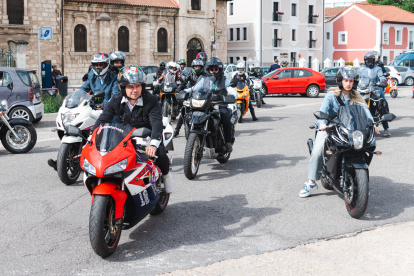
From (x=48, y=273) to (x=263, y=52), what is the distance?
5437 centimetres

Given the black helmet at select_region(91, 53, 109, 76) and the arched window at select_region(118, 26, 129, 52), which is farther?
the arched window at select_region(118, 26, 129, 52)

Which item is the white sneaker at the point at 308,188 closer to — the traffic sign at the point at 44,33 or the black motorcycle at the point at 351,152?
the black motorcycle at the point at 351,152

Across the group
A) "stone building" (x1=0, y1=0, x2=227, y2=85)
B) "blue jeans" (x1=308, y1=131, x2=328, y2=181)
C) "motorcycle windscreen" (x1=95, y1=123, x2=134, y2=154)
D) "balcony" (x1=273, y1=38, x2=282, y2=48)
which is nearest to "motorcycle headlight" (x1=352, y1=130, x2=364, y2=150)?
"blue jeans" (x1=308, y1=131, x2=328, y2=181)

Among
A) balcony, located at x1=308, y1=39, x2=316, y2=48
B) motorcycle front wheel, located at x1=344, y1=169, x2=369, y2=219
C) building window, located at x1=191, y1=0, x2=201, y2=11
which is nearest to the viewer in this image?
motorcycle front wheel, located at x1=344, y1=169, x2=369, y2=219

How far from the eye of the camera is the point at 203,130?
25.6ft

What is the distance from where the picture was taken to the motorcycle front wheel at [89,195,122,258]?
4.23 m

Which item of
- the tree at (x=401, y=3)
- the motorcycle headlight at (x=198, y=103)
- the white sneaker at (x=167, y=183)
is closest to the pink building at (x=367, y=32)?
the tree at (x=401, y=3)

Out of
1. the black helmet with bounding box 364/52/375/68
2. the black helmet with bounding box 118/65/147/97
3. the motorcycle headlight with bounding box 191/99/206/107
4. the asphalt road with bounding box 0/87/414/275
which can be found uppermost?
the black helmet with bounding box 364/52/375/68

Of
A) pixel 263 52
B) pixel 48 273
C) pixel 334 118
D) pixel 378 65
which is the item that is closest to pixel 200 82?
pixel 334 118

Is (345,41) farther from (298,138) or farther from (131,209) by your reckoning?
(131,209)

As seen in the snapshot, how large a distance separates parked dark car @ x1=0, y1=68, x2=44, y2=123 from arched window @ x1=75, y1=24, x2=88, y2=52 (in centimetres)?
2722

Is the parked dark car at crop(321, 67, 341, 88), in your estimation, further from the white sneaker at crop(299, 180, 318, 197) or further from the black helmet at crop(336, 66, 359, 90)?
the black helmet at crop(336, 66, 359, 90)

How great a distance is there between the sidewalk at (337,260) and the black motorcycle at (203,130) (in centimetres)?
304

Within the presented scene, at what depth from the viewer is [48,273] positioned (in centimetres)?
415
